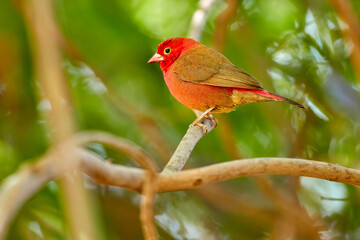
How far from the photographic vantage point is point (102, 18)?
484cm

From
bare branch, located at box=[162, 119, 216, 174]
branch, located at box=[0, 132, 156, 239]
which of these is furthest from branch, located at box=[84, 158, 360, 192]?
bare branch, located at box=[162, 119, 216, 174]

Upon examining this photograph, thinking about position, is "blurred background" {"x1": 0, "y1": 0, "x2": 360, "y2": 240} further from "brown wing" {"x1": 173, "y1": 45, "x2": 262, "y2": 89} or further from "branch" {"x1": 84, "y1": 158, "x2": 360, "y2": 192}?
"branch" {"x1": 84, "y1": 158, "x2": 360, "y2": 192}

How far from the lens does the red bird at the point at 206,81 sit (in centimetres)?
358

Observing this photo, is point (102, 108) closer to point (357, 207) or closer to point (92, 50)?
point (92, 50)

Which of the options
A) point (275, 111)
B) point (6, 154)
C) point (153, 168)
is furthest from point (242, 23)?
point (153, 168)

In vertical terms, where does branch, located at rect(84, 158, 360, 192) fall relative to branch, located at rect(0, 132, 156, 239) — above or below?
above

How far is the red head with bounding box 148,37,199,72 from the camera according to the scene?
399cm

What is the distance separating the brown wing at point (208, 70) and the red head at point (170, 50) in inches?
2.3

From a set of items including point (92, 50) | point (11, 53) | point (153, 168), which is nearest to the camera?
point (153, 168)

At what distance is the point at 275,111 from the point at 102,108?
5.10 ft

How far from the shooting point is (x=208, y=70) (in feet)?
12.6

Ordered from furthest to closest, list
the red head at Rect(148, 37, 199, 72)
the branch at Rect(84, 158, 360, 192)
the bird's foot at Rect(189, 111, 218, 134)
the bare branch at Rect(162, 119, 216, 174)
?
the red head at Rect(148, 37, 199, 72), the bird's foot at Rect(189, 111, 218, 134), the bare branch at Rect(162, 119, 216, 174), the branch at Rect(84, 158, 360, 192)

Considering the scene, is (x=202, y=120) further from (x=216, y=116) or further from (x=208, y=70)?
(x=216, y=116)

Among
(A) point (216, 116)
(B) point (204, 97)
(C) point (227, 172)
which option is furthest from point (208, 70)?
(C) point (227, 172)
